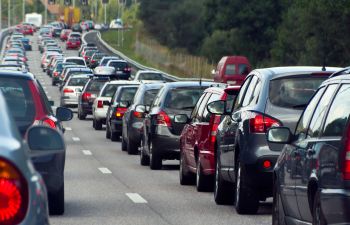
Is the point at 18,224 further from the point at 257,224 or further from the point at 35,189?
the point at 257,224

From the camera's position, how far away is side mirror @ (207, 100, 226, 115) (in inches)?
627

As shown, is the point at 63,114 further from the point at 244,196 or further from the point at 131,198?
the point at 244,196

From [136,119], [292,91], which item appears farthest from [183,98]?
[292,91]

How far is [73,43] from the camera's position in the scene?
14212cm

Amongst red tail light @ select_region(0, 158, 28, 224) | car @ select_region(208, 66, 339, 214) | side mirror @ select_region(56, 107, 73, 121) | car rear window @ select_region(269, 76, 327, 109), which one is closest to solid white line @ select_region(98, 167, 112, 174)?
side mirror @ select_region(56, 107, 73, 121)

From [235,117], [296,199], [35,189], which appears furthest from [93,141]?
[35,189]

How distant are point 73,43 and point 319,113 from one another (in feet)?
437

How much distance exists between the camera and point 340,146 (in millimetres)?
8531

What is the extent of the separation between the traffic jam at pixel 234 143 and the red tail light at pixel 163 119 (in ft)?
A: 0.08

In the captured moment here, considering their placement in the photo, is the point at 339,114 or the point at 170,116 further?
the point at 170,116

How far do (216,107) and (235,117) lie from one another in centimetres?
137

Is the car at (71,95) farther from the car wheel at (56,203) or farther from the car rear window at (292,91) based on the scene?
the car rear window at (292,91)

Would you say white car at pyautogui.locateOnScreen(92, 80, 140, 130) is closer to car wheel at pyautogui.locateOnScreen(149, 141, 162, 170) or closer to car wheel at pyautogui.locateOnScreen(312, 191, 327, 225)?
car wheel at pyautogui.locateOnScreen(149, 141, 162, 170)

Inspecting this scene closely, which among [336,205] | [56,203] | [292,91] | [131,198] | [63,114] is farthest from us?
[131,198]
